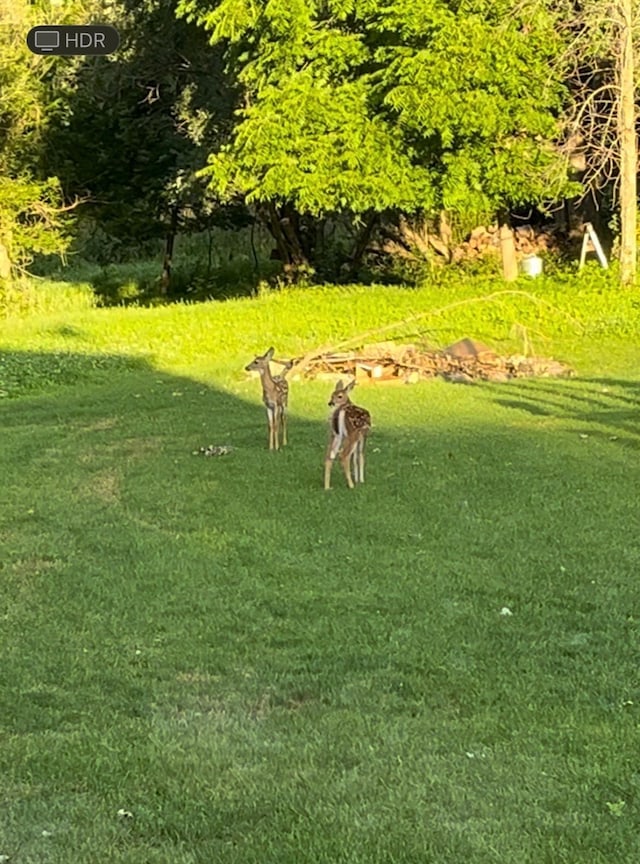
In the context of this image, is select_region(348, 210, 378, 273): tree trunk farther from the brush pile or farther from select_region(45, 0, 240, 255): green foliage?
the brush pile

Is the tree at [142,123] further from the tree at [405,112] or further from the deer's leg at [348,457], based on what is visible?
the deer's leg at [348,457]

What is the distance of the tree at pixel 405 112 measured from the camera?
1970 centimetres

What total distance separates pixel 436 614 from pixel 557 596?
0.63m

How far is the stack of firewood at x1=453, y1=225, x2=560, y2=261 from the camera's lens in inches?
1126

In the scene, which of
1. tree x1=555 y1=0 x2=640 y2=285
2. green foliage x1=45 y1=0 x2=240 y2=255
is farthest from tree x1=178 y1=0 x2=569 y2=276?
green foliage x1=45 y1=0 x2=240 y2=255

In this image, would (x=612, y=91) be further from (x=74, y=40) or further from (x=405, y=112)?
(x=74, y=40)

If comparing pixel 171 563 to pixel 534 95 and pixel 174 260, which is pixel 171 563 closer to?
pixel 534 95

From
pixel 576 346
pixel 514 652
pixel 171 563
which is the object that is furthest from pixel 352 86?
pixel 514 652

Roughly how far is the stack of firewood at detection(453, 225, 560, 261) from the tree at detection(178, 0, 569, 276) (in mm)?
6959

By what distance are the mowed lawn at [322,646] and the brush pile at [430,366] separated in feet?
10.1

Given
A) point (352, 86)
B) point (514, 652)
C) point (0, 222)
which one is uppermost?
point (352, 86)

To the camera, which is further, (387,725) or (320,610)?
(320,610)

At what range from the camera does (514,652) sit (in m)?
4.91

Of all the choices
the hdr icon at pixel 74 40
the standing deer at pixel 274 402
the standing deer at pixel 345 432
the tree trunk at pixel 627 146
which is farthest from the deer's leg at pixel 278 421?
the tree trunk at pixel 627 146
